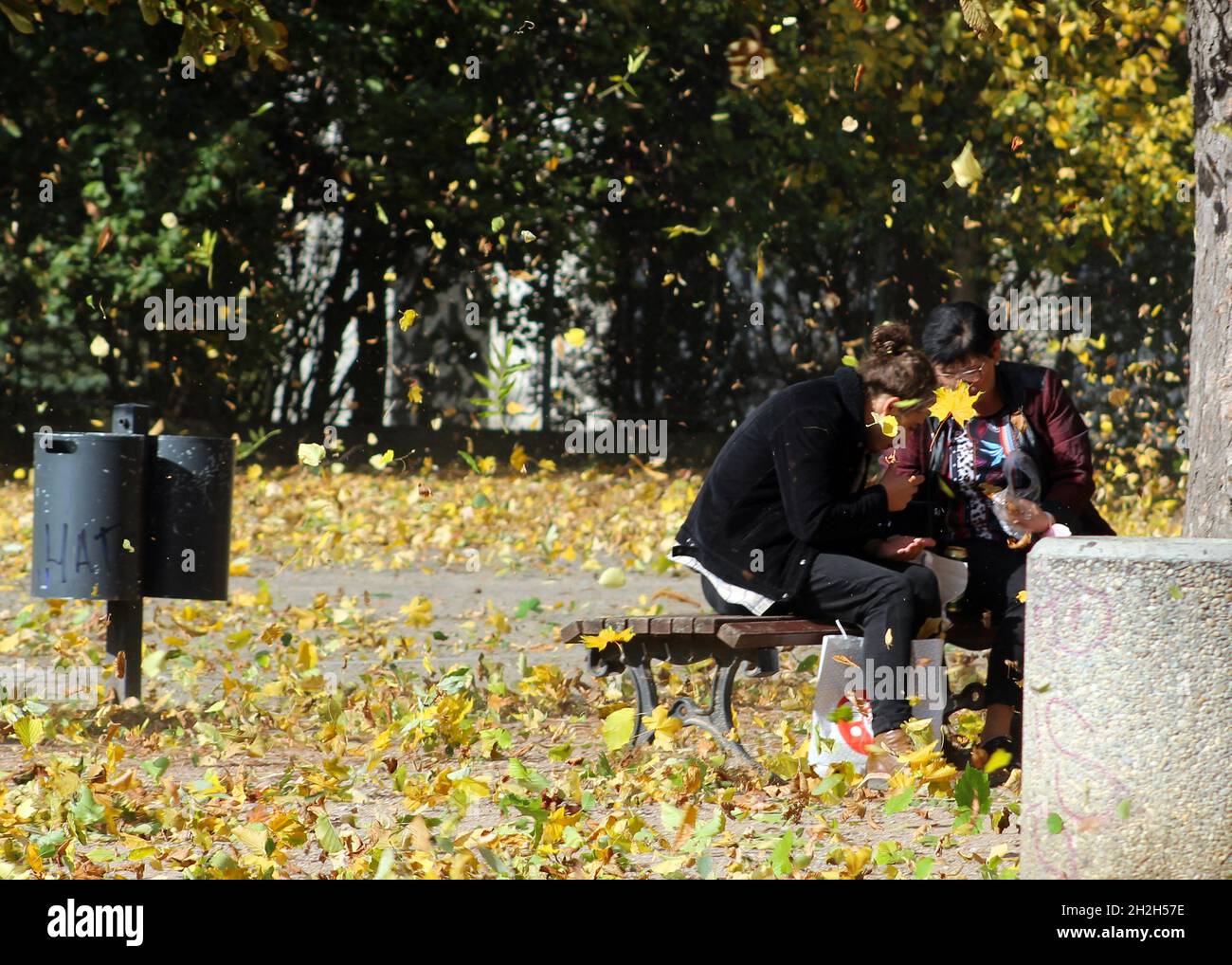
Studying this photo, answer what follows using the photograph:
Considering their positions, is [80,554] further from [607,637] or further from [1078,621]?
[1078,621]

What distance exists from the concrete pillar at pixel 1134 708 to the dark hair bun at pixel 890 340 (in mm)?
1740

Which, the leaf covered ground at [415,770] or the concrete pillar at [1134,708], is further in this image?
the leaf covered ground at [415,770]

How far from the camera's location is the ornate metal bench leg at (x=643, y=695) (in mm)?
5035

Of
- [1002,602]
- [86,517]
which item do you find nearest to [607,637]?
[1002,602]

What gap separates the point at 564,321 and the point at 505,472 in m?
3.72

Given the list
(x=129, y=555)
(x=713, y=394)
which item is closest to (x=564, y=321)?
(x=713, y=394)

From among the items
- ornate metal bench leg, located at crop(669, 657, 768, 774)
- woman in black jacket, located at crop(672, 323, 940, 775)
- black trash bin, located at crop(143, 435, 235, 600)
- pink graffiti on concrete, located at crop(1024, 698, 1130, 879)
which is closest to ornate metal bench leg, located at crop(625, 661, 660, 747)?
ornate metal bench leg, located at crop(669, 657, 768, 774)

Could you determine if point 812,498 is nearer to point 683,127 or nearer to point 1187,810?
point 1187,810

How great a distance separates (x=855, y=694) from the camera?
4.77 meters

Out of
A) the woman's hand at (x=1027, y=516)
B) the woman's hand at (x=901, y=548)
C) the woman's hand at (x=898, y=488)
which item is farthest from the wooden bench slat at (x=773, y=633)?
the woman's hand at (x=1027, y=516)

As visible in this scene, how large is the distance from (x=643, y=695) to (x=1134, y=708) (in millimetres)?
2032

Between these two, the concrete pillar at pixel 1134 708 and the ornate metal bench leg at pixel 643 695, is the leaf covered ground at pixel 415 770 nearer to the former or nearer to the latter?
the ornate metal bench leg at pixel 643 695

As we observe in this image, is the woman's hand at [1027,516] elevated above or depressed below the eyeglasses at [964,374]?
below

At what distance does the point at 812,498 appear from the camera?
15.9 ft
